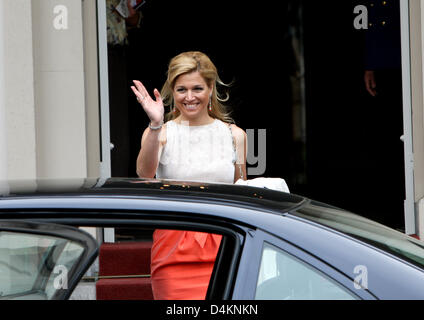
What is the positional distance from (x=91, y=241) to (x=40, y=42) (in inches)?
199

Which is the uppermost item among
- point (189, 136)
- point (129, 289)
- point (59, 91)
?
point (59, 91)

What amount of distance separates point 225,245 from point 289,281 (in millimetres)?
228

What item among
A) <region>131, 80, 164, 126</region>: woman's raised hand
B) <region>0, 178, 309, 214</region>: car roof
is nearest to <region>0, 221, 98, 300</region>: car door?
<region>0, 178, 309, 214</region>: car roof

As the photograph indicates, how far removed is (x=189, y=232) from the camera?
3361 millimetres

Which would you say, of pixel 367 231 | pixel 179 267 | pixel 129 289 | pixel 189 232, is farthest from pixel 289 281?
pixel 129 289

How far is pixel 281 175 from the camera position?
33.5 ft

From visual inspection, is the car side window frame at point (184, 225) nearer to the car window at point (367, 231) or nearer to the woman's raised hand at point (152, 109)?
the car window at point (367, 231)

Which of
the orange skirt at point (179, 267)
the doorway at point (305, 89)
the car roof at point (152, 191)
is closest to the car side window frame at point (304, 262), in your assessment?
the car roof at point (152, 191)

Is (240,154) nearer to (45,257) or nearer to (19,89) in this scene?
(45,257)

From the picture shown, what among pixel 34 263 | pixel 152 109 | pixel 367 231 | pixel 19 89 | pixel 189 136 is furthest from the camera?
pixel 19 89

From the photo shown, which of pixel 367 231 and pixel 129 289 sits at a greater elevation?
pixel 367 231

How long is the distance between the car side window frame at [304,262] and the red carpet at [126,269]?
10.2 ft

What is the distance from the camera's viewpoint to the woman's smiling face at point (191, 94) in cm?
428

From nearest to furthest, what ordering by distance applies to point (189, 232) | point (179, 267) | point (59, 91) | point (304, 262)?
point (304, 262) < point (189, 232) < point (179, 267) < point (59, 91)
